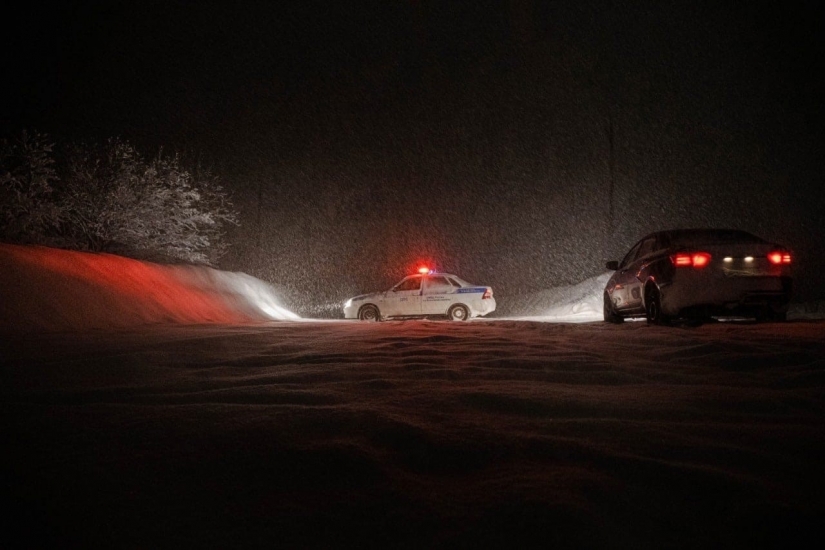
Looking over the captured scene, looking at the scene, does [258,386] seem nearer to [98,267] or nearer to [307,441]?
[307,441]

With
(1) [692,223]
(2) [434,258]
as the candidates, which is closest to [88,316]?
(2) [434,258]

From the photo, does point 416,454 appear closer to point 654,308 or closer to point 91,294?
point 654,308

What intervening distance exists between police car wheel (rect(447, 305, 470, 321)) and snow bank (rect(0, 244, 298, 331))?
19.2 feet

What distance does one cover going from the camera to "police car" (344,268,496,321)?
51.0ft

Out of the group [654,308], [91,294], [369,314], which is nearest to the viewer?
[654,308]

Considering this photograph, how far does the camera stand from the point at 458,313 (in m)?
15.6

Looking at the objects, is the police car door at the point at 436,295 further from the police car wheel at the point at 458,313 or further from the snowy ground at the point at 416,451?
the snowy ground at the point at 416,451

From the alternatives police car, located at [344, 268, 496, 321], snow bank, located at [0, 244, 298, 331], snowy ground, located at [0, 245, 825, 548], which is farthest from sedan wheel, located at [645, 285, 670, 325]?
snow bank, located at [0, 244, 298, 331]

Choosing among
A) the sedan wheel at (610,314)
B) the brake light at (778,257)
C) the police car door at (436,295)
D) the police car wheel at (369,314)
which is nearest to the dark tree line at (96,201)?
the police car wheel at (369,314)

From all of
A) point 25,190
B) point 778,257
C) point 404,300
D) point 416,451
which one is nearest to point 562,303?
point 404,300

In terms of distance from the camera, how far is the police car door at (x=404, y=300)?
1588 centimetres

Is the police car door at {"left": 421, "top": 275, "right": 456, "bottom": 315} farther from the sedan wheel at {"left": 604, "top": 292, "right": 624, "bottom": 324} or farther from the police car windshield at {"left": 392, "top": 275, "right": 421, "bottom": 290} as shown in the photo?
the sedan wheel at {"left": 604, "top": 292, "right": 624, "bottom": 324}

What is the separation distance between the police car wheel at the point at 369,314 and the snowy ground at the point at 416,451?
1173 cm

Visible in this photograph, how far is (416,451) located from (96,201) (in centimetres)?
1537
